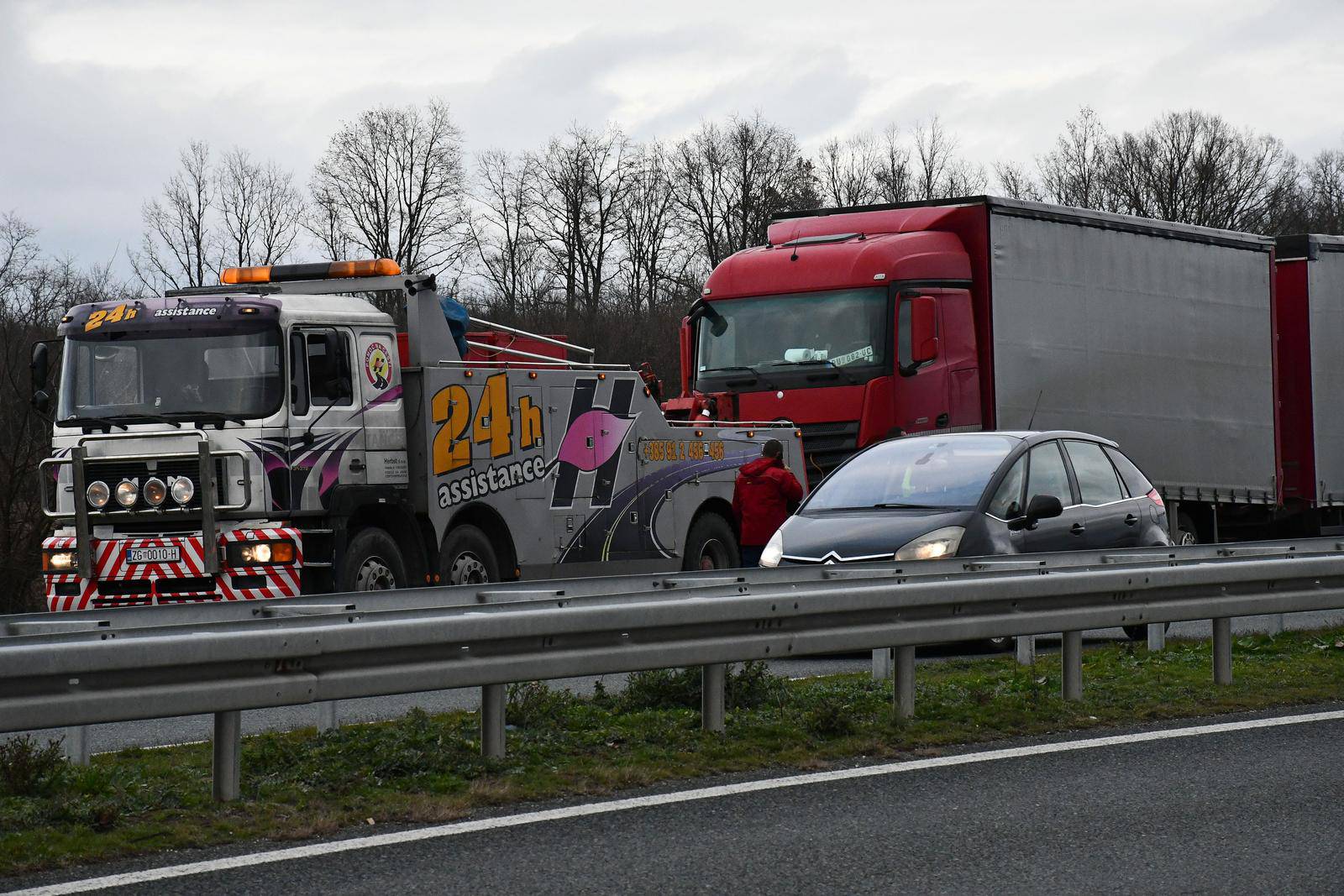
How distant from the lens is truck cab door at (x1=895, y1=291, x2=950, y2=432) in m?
18.1

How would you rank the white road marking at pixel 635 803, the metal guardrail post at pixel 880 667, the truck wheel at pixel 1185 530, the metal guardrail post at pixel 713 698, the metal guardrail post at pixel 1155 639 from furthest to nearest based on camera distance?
the truck wheel at pixel 1185 530 → the metal guardrail post at pixel 1155 639 → the metal guardrail post at pixel 880 667 → the metal guardrail post at pixel 713 698 → the white road marking at pixel 635 803

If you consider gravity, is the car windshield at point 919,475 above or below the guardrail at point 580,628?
above

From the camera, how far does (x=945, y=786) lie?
282 inches

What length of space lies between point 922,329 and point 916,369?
0.41 metres

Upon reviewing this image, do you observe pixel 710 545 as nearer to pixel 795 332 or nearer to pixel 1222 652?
pixel 795 332

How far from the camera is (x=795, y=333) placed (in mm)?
19016

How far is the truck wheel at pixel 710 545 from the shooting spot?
18.1m

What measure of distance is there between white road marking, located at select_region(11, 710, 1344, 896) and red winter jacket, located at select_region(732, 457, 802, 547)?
763 cm

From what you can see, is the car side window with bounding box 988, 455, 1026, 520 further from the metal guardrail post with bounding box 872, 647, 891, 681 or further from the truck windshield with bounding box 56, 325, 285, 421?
the truck windshield with bounding box 56, 325, 285, 421

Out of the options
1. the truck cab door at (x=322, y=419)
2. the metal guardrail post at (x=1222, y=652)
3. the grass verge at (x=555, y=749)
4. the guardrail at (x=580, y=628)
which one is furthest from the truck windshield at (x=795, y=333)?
the metal guardrail post at (x=1222, y=652)

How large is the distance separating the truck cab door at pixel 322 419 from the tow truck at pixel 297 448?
0.04 feet

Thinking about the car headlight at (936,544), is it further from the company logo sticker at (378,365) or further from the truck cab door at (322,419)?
the company logo sticker at (378,365)

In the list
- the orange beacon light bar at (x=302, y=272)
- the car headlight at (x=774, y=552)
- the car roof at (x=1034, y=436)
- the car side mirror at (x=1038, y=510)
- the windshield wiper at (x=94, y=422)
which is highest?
the orange beacon light bar at (x=302, y=272)

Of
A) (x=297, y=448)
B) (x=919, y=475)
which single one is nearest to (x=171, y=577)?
(x=297, y=448)
